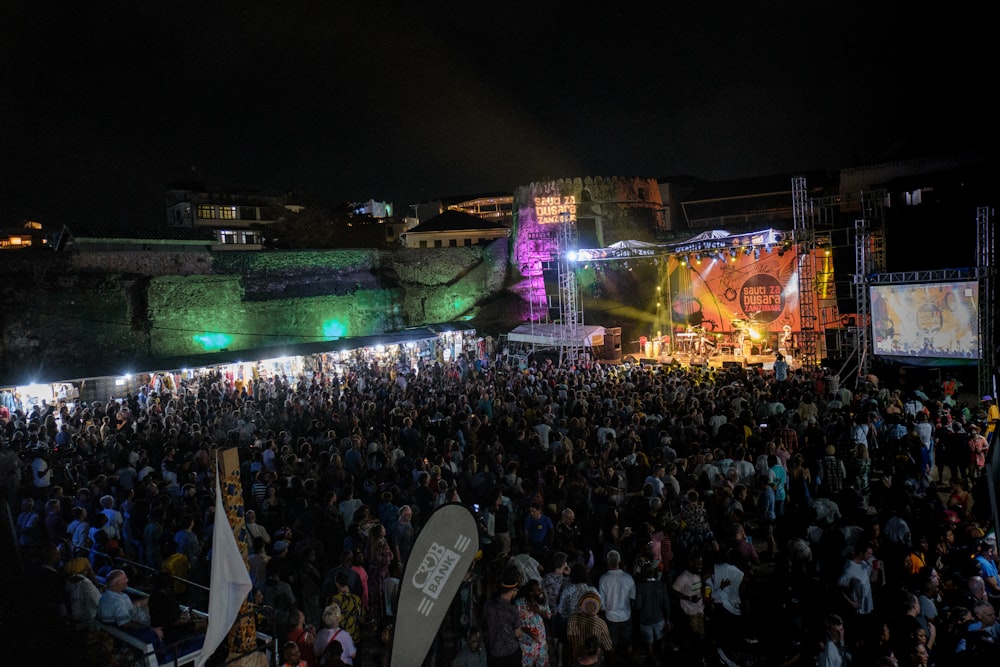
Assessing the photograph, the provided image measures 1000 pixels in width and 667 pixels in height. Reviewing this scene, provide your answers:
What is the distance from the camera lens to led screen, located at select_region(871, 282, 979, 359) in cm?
1284

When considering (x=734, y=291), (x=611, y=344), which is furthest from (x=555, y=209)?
(x=611, y=344)

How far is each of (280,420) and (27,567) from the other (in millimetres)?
5437

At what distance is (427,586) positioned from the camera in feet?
10.2

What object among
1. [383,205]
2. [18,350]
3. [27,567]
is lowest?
[27,567]

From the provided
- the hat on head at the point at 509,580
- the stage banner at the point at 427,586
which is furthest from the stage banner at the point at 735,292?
the stage banner at the point at 427,586

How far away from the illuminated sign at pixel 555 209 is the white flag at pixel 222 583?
2494cm

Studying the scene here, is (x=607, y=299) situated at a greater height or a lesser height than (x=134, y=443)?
greater

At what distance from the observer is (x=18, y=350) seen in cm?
1747

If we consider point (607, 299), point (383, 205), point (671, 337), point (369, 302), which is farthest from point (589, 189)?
point (383, 205)

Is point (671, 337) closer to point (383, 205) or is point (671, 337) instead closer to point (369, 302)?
point (369, 302)

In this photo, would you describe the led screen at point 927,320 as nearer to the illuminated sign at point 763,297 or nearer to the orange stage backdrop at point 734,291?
the orange stage backdrop at point 734,291

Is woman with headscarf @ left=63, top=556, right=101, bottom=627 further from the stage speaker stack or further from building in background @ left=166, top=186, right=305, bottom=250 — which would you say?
building in background @ left=166, top=186, right=305, bottom=250

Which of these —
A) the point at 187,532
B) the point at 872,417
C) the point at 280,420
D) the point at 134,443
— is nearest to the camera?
the point at 187,532

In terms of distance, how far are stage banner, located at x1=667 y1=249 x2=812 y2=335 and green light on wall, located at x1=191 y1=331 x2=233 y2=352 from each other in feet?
52.7
